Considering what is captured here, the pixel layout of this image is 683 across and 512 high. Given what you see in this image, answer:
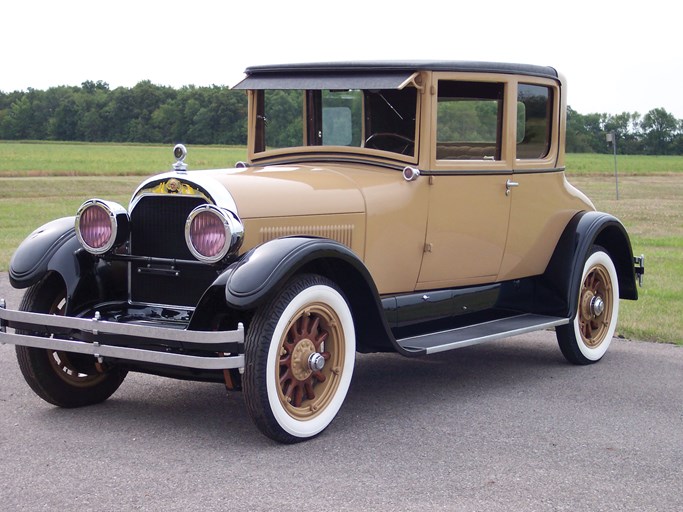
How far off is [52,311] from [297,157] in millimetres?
1865

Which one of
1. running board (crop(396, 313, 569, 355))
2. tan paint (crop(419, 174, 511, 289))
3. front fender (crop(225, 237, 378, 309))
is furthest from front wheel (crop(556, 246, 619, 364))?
front fender (crop(225, 237, 378, 309))

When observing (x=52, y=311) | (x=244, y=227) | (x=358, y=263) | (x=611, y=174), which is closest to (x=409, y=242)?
(x=358, y=263)

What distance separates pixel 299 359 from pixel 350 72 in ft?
6.67

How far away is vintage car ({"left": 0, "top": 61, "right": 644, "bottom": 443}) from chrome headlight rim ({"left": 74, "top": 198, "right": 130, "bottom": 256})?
0.04 ft

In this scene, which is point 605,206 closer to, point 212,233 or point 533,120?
point 533,120

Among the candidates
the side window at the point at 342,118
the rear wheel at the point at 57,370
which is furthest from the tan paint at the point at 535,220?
the rear wheel at the point at 57,370

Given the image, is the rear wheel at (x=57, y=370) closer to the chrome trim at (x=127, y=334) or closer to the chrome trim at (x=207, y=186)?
the chrome trim at (x=127, y=334)

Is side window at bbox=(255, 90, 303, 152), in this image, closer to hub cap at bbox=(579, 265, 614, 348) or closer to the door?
the door

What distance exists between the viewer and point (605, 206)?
24.8 metres

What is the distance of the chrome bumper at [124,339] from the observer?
4.54 metres

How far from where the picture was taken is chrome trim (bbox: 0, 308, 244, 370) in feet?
14.9

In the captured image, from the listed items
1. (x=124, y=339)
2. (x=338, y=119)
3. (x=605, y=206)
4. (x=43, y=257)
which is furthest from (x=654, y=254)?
(x=605, y=206)

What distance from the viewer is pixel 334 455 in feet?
15.3

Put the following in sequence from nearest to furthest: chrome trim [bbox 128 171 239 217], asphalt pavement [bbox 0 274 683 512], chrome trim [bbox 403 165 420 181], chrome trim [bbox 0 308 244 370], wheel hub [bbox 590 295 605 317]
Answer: asphalt pavement [bbox 0 274 683 512] < chrome trim [bbox 0 308 244 370] < chrome trim [bbox 128 171 239 217] < chrome trim [bbox 403 165 420 181] < wheel hub [bbox 590 295 605 317]
